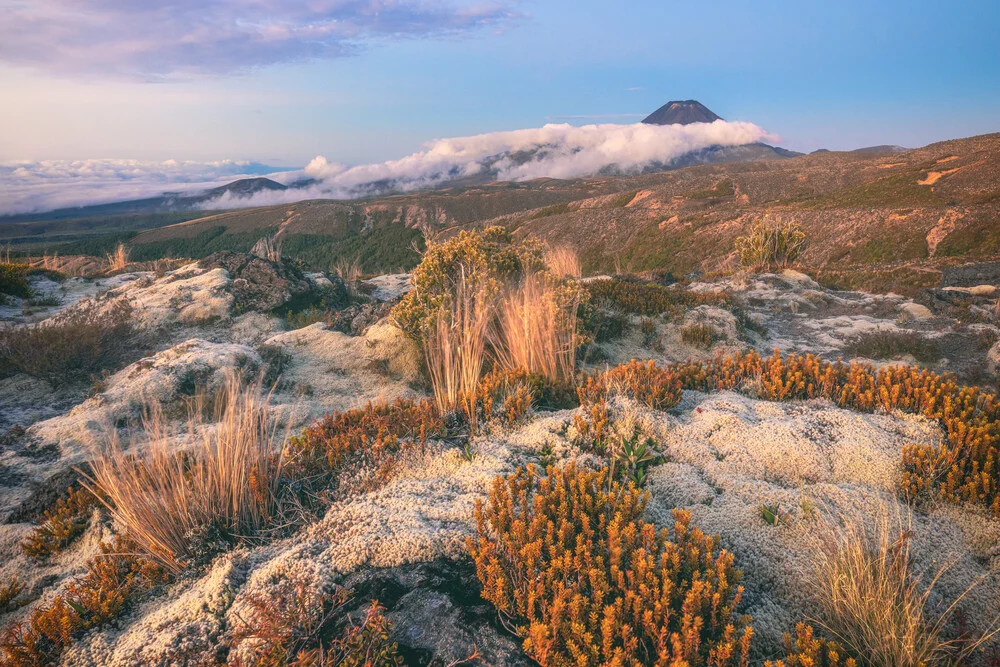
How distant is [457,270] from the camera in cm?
802

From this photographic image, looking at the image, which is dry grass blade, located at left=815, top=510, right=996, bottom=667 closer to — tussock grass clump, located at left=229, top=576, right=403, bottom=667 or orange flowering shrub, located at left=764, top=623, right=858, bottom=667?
orange flowering shrub, located at left=764, top=623, right=858, bottom=667

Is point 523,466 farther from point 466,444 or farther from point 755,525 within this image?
point 755,525

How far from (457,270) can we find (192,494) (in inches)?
208

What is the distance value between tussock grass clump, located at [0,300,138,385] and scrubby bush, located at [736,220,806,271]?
1693 centimetres

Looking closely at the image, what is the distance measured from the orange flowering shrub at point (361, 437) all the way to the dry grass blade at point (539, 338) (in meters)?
1.47

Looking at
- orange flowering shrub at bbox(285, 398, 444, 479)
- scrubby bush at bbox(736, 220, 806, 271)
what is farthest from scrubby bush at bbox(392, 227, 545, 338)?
scrubby bush at bbox(736, 220, 806, 271)

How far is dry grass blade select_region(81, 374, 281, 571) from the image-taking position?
333 centimetres

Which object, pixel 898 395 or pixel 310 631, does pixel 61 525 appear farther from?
pixel 898 395

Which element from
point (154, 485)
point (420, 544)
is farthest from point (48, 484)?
point (420, 544)

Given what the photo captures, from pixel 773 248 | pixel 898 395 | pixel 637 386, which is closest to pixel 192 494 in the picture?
pixel 637 386

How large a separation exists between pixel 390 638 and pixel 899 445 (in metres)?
4.26

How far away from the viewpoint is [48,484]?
4.34 m

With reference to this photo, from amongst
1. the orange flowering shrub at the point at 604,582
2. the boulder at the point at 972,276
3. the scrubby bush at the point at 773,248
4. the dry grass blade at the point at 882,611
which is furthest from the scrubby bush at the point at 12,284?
the boulder at the point at 972,276

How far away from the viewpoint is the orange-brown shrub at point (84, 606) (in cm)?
263
